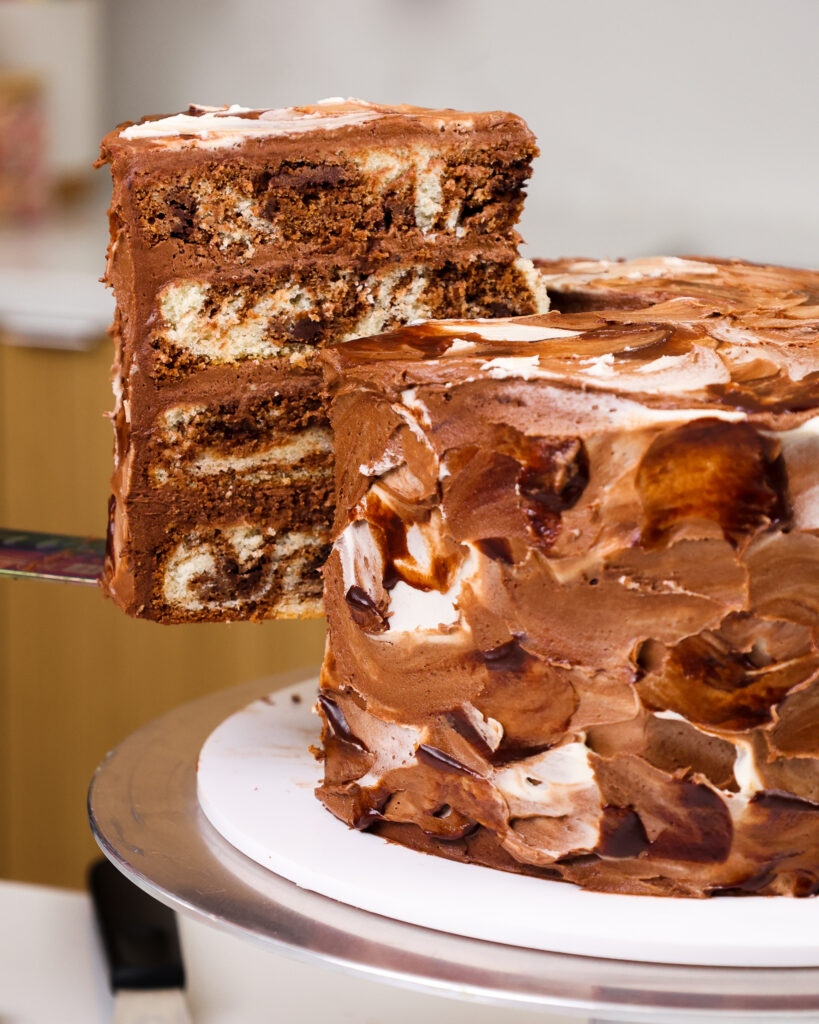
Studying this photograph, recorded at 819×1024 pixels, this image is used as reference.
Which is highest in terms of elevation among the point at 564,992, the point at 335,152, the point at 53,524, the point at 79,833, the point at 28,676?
the point at 335,152

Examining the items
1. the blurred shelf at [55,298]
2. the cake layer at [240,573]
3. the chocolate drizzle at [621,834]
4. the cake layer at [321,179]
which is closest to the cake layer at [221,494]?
the cake layer at [240,573]

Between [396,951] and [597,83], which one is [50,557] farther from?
[597,83]

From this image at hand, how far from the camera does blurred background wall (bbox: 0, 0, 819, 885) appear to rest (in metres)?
2.56

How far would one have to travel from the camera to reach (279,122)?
1271 mm

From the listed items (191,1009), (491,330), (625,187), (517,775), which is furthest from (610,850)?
(625,187)

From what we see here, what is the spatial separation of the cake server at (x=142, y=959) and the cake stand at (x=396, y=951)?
0.80 ft

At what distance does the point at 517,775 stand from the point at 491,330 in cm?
34

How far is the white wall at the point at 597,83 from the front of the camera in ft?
8.27

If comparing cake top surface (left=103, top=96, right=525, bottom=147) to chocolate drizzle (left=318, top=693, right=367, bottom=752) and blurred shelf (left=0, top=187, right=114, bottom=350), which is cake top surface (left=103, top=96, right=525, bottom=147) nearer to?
chocolate drizzle (left=318, top=693, right=367, bottom=752)

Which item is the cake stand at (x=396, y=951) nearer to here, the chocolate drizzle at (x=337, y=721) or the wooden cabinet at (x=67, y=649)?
the chocolate drizzle at (x=337, y=721)

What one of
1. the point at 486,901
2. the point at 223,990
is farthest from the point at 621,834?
the point at 223,990

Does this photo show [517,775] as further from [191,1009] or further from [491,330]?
[191,1009]

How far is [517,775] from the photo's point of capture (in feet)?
3.24

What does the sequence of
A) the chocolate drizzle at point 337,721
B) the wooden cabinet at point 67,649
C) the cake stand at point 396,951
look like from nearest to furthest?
1. the cake stand at point 396,951
2. the chocolate drizzle at point 337,721
3. the wooden cabinet at point 67,649
